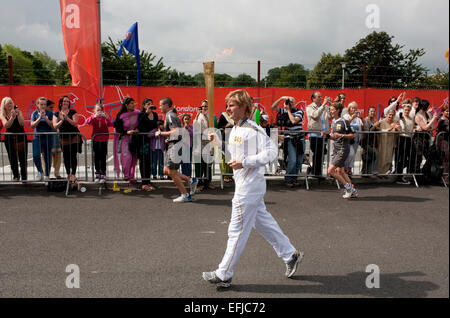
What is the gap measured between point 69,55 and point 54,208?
4.32 metres

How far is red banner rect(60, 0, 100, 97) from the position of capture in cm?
899

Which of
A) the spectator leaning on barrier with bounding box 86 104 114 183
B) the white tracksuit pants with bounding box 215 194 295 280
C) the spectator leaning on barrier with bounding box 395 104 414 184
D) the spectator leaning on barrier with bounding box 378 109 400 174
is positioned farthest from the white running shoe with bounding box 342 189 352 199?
the spectator leaning on barrier with bounding box 86 104 114 183

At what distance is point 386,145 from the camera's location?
350 inches

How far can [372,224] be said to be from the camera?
219 inches

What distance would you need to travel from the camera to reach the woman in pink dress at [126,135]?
8.14 meters

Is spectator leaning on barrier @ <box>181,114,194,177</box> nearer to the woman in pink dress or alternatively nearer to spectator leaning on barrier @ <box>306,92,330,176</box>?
the woman in pink dress

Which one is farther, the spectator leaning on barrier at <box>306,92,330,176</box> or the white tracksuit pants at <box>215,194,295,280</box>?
the spectator leaning on barrier at <box>306,92,330,176</box>

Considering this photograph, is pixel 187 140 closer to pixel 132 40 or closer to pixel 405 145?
pixel 405 145

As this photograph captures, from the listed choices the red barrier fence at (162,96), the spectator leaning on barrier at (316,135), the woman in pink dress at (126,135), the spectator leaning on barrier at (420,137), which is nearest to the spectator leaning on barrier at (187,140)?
the woman in pink dress at (126,135)

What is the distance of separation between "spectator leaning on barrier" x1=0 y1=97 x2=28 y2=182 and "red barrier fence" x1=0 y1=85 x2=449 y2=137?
7.21 meters

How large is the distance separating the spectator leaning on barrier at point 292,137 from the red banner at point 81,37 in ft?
15.2

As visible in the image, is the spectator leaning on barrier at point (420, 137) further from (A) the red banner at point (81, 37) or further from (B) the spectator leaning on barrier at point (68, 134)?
(A) the red banner at point (81, 37)
